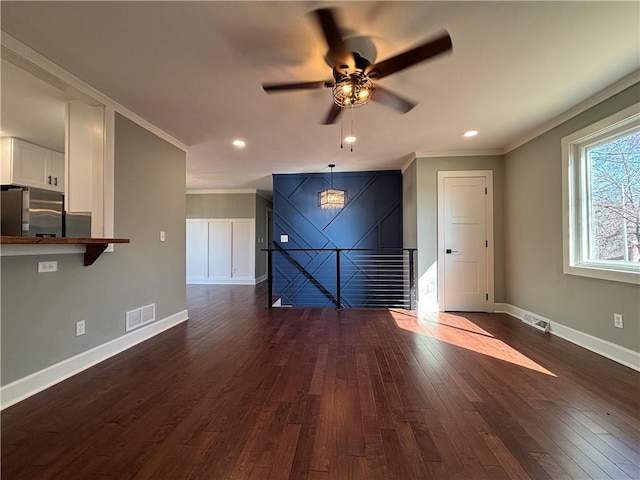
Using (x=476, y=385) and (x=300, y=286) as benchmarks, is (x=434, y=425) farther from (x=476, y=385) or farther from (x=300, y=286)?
(x=300, y=286)

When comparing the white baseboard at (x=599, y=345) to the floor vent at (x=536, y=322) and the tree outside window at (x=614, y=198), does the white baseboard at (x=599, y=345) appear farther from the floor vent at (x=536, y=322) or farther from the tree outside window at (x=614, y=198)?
the tree outside window at (x=614, y=198)

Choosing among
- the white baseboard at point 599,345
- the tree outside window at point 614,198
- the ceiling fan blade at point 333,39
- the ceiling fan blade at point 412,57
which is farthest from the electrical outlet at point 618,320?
the ceiling fan blade at point 333,39

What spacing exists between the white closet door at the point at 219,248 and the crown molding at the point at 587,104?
6432 mm

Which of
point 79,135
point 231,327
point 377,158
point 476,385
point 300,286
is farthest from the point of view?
point 300,286

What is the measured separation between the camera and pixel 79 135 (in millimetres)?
2660

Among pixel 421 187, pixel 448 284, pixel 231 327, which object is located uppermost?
pixel 421 187

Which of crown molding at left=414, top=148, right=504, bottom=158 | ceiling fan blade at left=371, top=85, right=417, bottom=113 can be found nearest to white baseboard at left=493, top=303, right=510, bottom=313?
crown molding at left=414, top=148, right=504, bottom=158

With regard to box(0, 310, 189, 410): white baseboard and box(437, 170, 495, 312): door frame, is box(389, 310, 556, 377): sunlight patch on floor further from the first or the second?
box(0, 310, 189, 410): white baseboard

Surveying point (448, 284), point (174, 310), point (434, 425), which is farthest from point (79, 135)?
point (448, 284)

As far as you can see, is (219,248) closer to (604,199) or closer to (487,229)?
(487,229)

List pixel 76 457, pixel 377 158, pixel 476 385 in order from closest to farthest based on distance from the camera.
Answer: pixel 76 457, pixel 476 385, pixel 377 158

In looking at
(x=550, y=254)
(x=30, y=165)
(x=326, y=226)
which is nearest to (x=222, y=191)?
(x=326, y=226)

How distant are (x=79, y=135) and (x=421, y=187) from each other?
4.24m

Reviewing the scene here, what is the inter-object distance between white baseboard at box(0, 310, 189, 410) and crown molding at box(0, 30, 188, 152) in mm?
2238
